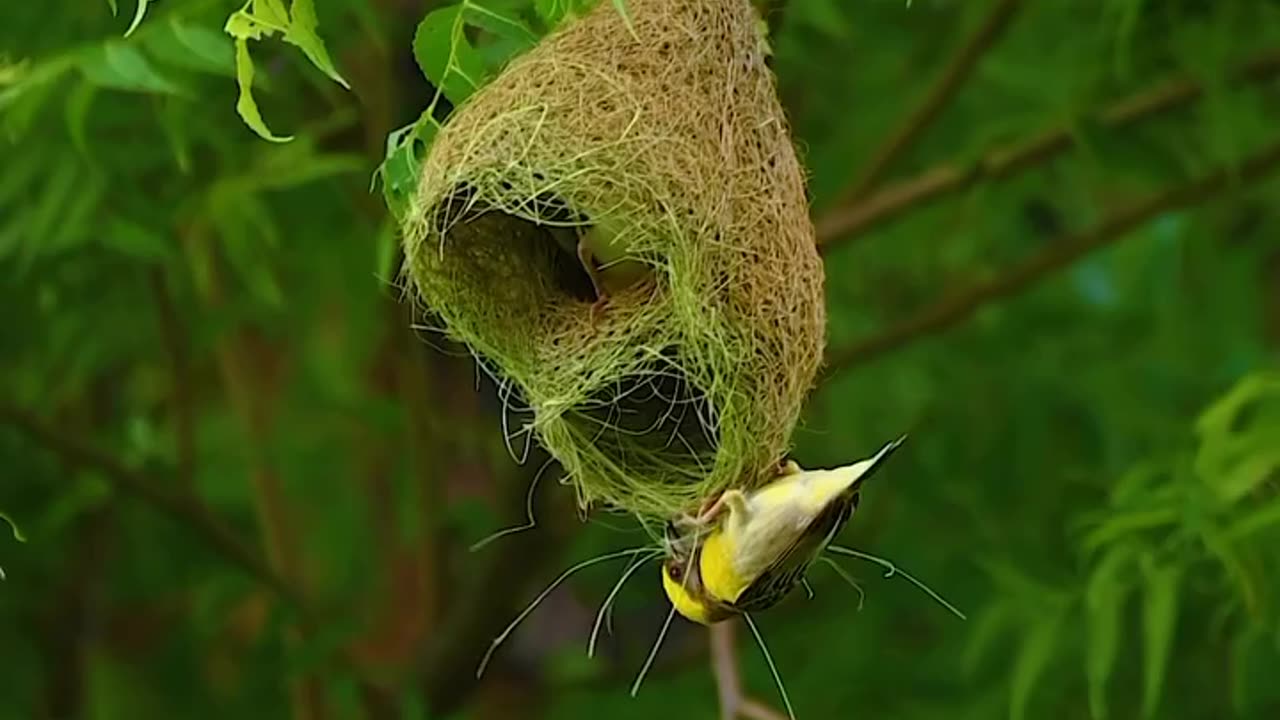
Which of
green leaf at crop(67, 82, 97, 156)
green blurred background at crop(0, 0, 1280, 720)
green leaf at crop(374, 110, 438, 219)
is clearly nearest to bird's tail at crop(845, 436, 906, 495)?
green leaf at crop(374, 110, 438, 219)

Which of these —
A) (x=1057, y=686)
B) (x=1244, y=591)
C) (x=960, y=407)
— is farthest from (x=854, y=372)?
(x=1244, y=591)

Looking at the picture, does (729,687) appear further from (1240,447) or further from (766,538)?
(766,538)

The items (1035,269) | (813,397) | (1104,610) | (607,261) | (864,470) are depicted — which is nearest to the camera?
(864,470)

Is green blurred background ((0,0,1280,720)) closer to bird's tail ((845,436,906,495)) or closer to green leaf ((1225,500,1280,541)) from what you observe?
green leaf ((1225,500,1280,541))

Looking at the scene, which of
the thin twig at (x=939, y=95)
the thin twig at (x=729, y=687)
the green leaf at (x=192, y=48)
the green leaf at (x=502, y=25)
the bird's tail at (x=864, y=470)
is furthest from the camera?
the thin twig at (x=939, y=95)

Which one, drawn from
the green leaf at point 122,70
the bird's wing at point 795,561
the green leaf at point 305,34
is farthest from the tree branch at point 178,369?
the bird's wing at point 795,561

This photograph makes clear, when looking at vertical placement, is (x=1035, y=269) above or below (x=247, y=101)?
below

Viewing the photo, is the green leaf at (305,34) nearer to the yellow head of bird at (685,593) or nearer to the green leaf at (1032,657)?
the yellow head of bird at (685,593)

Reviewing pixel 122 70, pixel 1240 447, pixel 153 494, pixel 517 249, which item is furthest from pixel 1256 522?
pixel 153 494
